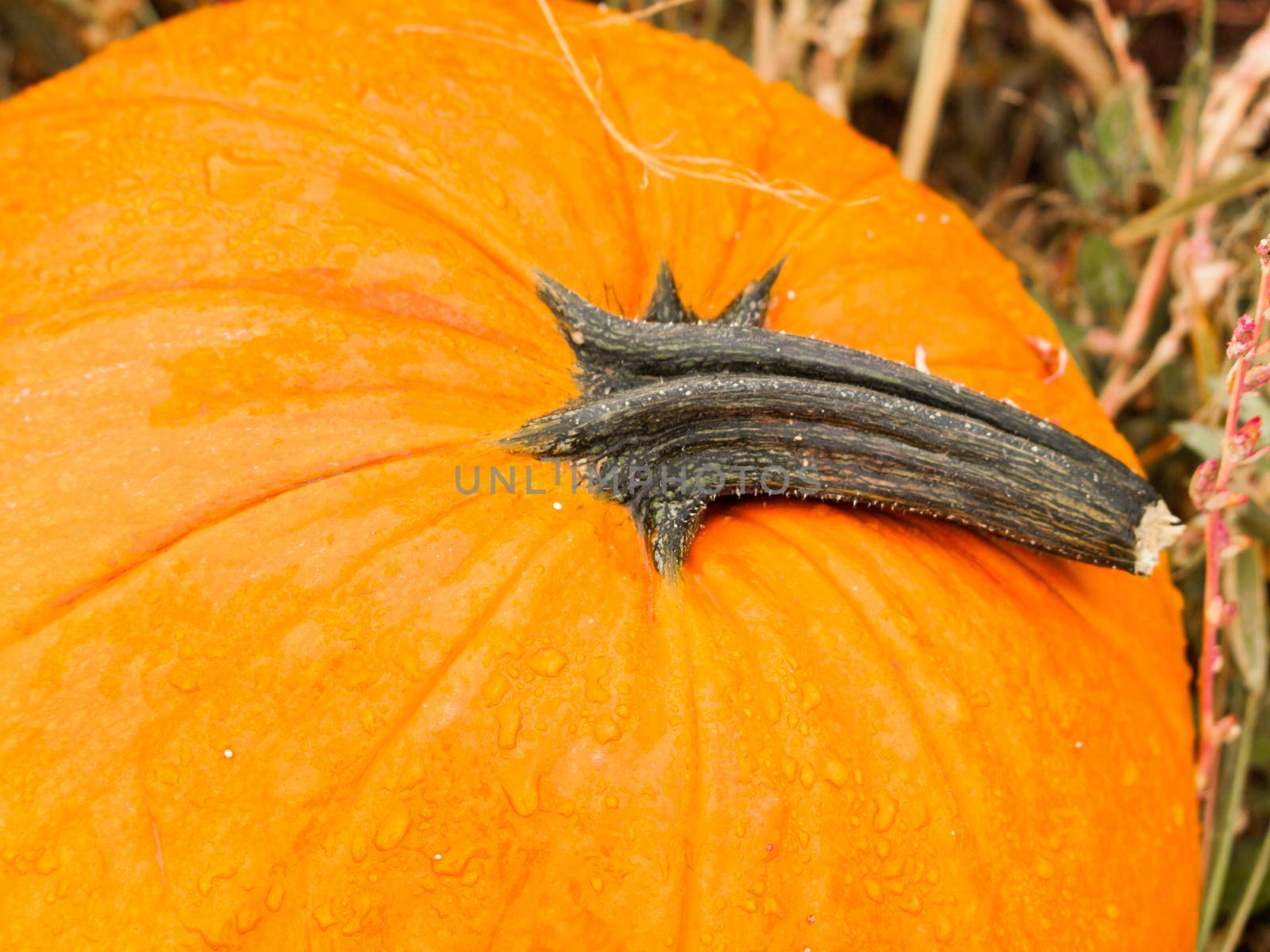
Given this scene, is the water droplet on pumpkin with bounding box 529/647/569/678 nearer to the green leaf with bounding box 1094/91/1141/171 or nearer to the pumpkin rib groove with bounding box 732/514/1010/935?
the pumpkin rib groove with bounding box 732/514/1010/935

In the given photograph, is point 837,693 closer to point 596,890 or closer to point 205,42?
point 596,890

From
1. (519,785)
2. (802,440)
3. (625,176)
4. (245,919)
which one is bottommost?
(245,919)

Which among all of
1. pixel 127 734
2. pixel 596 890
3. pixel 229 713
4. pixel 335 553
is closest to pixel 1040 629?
→ pixel 596 890

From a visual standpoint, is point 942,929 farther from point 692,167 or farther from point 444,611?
point 692,167

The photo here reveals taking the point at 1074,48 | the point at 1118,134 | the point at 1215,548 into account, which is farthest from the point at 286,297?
the point at 1074,48

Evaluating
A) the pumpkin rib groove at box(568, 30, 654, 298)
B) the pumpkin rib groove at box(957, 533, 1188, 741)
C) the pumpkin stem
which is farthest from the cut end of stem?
the pumpkin rib groove at box(568, 30, 654, 298)
